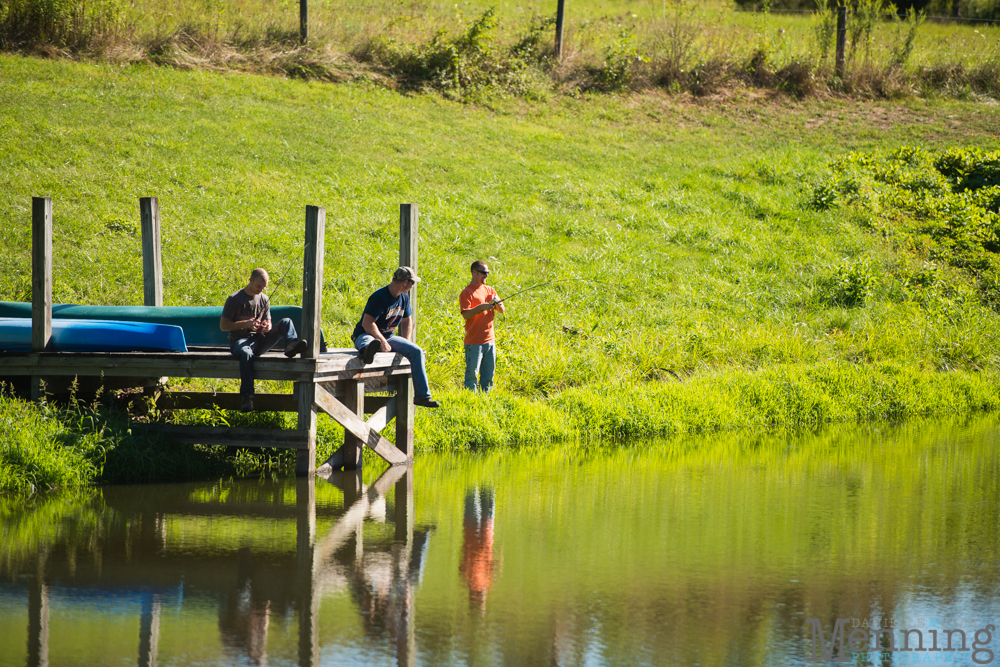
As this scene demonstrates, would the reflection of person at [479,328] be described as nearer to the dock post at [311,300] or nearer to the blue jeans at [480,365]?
the blue jeans at [480,365]

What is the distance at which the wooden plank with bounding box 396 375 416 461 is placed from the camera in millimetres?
11094

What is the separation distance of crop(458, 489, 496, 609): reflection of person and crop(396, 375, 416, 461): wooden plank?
1544 mm

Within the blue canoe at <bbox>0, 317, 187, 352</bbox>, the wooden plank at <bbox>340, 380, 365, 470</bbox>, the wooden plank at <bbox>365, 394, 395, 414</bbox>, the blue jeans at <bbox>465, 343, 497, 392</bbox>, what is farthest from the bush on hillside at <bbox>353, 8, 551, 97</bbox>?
the blue canoe at <bbox>0, 317, 187, 352</bbox>

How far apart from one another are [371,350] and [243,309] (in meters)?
1.26

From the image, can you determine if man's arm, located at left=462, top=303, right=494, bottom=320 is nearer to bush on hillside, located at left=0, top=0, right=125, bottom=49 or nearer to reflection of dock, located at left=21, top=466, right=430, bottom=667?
reflection of dock, located at left=21, top=466, right=430, bottom=667

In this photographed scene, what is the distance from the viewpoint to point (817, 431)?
46.8ft

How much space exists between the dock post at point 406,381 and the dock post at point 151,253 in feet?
9.28

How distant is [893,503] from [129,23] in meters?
23.3

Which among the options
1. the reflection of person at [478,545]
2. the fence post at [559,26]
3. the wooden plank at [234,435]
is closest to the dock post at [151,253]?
the wooden plank at [234,435]

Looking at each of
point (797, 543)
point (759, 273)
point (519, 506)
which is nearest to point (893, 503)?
point (797, 543)

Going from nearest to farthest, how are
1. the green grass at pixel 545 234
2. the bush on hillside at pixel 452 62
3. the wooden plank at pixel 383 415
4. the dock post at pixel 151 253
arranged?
the wooden plank at pixel 383 415
the dock post at pixel 151 253
the green grass at pixel 545 234
the bush on hillside at pixel 452 62

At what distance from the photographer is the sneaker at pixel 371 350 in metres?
10.0

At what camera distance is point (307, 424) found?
32.4 feet

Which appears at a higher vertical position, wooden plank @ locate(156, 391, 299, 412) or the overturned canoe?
the overturned canoe
